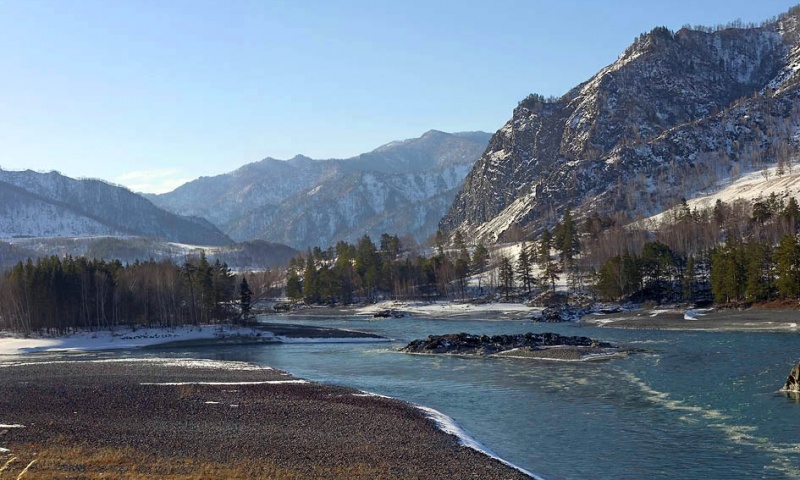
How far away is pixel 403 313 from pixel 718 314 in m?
77.9

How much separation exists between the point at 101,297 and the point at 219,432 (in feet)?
332

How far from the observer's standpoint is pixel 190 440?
3622cm

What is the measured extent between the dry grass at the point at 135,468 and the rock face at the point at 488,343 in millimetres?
57615

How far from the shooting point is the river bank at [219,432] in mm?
30125

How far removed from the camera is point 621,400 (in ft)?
169

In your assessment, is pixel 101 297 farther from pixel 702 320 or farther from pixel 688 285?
pixel 688 285

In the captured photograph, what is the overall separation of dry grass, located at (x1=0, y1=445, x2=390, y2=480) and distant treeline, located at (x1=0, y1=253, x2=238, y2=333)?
10242 centimetres

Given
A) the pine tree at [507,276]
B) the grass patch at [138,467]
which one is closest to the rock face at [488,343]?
the grass patch at [138,467]

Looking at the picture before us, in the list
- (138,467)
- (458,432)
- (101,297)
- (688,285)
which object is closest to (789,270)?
(688,285)

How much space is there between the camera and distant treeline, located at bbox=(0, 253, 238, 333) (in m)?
124

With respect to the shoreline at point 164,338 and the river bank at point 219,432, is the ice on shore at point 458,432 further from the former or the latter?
the shoreline at point 164,338

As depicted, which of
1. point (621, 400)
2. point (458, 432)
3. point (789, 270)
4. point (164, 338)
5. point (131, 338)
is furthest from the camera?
point (789, 270)

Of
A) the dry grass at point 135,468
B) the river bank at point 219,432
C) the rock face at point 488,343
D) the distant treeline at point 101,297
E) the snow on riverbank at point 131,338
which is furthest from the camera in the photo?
the distant treeline at point 101,297

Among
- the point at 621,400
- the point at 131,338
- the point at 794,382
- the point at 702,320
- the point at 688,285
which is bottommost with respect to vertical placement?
the point at 702,320
